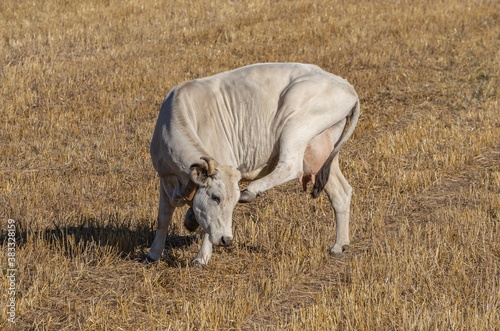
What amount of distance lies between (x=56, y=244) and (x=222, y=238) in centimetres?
196

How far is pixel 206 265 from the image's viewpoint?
739 cm

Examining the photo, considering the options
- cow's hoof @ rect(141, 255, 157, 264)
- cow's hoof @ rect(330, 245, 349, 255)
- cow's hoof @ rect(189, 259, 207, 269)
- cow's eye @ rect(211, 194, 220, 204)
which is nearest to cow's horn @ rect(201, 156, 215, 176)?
cow's eye @ rect(211, 194, 220, 204)

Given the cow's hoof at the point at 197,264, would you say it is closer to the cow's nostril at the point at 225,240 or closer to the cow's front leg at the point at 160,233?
the cow's front leg at the point at 160,233

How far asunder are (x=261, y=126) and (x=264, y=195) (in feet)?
7.47

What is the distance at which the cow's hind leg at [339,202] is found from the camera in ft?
25.9

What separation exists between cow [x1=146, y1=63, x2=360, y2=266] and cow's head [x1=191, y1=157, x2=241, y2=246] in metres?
0.45

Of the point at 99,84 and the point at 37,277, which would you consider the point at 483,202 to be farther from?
the point at 99,84

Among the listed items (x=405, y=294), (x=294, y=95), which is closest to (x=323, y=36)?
(x=294, y=95)

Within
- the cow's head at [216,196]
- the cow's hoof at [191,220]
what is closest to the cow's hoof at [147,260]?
the cow's hoof at [191,220]

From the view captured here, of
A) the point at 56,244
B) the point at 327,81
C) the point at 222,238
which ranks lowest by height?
the point at 56,244

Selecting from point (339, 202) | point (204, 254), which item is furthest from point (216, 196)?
point (339, 202)

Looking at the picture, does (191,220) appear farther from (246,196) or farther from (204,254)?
(204,254)

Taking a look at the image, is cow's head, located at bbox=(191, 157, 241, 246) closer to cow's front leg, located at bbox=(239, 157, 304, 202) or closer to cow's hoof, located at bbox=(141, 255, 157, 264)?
cow's front leg, located at bbox=(239, 157, 304, 202)

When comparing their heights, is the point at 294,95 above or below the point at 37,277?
above
